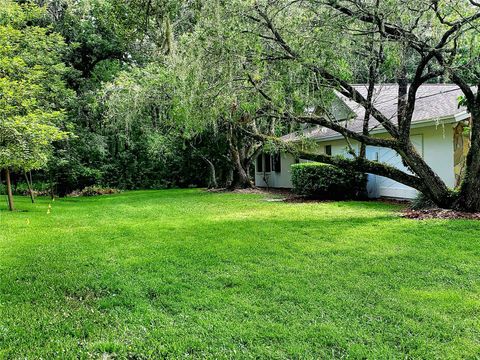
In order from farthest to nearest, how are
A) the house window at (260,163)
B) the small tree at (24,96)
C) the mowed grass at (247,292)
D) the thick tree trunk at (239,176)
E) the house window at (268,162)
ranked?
the house window at (260,163) → the house window at (268,162) → the thick tree trunk at (239,176) → the small tree at (24,96) → the mowed grass at (247,292)

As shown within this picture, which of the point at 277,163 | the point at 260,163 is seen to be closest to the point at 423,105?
the point at 277,163

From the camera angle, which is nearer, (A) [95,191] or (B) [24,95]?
(B) [24,95]

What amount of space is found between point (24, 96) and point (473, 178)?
1040cm

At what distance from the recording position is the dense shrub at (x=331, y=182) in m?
12.4

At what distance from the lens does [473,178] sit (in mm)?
7793

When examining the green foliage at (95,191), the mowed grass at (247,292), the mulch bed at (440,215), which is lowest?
the mowed grass at (247,292)

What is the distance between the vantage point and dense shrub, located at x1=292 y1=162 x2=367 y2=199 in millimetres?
12383

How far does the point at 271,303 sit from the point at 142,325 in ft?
3.85

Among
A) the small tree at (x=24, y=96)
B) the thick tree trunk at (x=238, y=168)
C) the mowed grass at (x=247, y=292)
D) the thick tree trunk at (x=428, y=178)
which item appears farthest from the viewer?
the thick tree trunk at (x=238, y=168)

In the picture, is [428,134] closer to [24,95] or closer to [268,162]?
[268,162]

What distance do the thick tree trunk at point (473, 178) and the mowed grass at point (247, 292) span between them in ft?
3.89

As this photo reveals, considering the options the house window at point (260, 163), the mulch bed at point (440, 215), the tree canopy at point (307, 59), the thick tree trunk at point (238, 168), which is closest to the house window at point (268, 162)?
the house window at point (260, 163)

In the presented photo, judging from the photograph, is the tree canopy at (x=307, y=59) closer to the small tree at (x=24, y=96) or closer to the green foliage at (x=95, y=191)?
the small tree at (x=24, y=96)

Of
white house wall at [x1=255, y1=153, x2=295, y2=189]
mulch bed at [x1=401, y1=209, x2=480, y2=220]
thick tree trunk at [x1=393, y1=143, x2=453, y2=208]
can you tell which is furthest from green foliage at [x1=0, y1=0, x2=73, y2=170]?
white house wall at [x1=255, y1=153, x2=295, y2=189]
